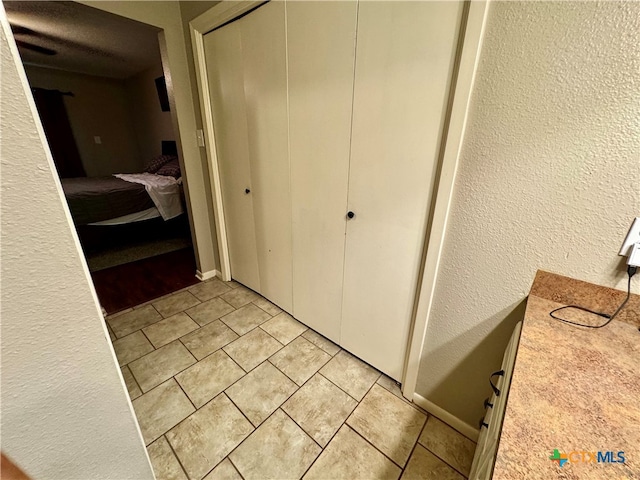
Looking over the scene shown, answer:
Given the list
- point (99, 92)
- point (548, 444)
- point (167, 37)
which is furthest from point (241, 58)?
point (99, 92)

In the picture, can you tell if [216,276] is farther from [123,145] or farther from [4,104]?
[123,145]

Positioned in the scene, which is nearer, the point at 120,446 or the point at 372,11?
the point at 120,446

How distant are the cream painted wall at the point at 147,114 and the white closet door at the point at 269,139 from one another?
3.53 meters

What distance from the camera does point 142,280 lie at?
2377mm

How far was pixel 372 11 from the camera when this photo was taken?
100 cm

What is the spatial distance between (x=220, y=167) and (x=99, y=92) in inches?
191

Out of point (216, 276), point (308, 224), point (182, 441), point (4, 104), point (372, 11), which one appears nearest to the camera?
point (4, 104)

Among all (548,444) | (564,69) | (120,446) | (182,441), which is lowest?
(182,441)

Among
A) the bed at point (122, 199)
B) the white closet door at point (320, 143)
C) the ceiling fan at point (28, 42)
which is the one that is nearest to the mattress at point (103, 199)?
the bed at point (122, 199)

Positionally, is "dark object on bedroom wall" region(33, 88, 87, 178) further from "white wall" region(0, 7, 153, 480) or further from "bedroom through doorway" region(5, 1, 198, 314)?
"white wall" region(0, 7, 153, 480)

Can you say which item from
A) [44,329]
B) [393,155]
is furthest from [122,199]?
[393,155]

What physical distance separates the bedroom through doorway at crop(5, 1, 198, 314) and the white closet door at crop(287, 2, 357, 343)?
1.22 meters

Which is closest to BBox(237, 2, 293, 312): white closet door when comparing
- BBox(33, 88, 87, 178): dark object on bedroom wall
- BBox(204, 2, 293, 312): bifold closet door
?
BBox(204, 2, 293, 312): bifold closet door

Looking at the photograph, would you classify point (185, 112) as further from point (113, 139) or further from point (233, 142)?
point (113, 139)
